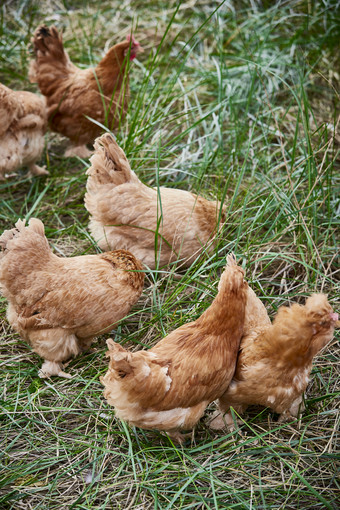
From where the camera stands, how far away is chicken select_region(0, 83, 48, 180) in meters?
4.18

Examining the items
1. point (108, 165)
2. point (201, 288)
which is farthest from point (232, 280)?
point (108, 165)

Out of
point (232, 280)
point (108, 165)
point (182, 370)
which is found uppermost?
point (108, 165)

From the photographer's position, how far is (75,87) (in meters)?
4.77

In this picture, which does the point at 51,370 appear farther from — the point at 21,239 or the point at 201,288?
the point at 201,288

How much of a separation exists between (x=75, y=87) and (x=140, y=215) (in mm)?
1766

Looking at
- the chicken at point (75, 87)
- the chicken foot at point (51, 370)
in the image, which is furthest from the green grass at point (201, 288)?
the chicken at point (75, 87)

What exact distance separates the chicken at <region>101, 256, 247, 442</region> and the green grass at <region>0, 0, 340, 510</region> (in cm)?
22

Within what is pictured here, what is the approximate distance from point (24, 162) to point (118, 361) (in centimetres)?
271

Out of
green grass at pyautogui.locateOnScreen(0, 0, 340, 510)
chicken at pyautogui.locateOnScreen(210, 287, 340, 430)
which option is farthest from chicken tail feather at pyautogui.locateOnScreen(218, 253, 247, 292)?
green grass at pyautogui.locateOnScreen(0, 0, 340, 510)

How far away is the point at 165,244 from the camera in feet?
12.5

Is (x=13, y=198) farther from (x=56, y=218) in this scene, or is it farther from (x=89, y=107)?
(x=89, y=107)

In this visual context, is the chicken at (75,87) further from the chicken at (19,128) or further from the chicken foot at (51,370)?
the chicken foot at (51,370)

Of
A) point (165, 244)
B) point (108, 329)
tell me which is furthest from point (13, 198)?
point (108, 329)

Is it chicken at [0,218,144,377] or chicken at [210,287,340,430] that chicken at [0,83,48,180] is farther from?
chicken at [210,287,340,430]
